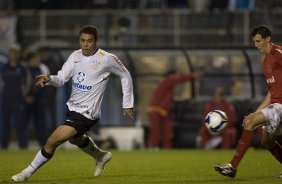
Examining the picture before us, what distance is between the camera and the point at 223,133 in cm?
2480

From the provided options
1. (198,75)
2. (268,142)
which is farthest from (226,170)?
(198,75)

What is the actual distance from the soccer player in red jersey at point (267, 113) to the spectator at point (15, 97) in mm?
11958

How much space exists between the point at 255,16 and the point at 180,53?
8.90ft

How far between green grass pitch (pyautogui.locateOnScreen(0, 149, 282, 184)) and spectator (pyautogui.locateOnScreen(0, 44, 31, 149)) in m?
3.81

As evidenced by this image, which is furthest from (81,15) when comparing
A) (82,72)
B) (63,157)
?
(82,72)

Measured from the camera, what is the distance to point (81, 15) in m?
27.9

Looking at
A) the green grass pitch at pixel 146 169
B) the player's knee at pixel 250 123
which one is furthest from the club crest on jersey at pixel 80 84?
the player's knee at pixel 250 123

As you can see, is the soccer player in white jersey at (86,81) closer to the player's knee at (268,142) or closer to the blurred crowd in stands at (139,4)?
the player's knee at (268,142)

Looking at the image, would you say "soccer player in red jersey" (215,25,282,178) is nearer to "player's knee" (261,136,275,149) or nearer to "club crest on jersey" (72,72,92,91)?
"player's knee" (261,136,275,149)

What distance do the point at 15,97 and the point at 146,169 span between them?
379 inches

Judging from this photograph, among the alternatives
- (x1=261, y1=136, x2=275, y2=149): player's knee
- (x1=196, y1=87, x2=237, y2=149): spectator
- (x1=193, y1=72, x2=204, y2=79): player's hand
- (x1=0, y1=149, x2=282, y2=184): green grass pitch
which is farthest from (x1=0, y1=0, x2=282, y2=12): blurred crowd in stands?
(x1=261, y1=136, x2=275, y2=149): player's knee

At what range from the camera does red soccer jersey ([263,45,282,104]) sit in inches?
539

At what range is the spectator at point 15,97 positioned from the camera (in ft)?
82.0

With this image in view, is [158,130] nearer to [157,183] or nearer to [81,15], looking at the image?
[81,15]
